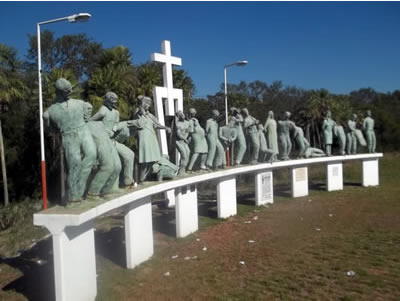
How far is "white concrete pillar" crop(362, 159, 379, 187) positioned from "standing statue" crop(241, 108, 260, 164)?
6.93 m

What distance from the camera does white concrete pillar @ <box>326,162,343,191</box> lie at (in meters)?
17.0

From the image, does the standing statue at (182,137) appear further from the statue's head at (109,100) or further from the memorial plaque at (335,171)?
the memorial plaque at (335,171)

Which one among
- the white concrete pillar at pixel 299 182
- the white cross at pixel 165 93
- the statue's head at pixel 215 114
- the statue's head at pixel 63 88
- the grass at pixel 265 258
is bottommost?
the grass at pixel 265 258

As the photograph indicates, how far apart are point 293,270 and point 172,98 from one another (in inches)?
303

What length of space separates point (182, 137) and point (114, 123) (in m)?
3.49

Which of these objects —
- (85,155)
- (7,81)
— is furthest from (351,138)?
(7,81)

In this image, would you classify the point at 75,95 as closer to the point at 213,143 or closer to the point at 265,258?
the point at 213,143

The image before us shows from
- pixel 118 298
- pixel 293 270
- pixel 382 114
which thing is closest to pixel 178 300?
pixel 118 298

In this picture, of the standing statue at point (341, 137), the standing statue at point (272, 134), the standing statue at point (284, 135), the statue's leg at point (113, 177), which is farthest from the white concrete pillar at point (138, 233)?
the standing statue at point (341, 137)

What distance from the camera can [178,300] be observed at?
6.12 m

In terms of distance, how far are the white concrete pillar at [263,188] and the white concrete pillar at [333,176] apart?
3641 mm

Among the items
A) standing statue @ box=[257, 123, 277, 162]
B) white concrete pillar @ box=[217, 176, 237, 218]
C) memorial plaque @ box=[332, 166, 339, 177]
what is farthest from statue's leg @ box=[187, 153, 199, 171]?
memorial plaque @ box=[332, 166, 339, 177]

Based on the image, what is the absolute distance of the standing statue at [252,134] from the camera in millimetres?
13647

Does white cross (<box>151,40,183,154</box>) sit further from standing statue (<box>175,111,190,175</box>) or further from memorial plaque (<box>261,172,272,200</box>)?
memorial plaque (<box>261,172,272,200</box>)
